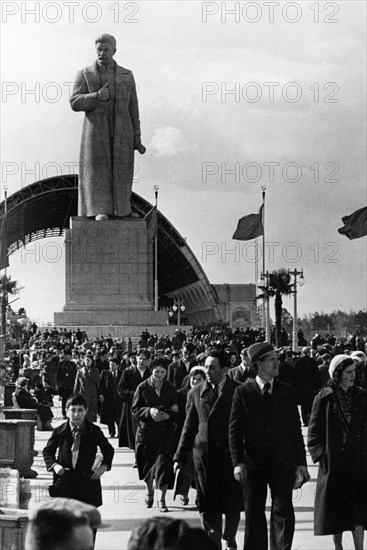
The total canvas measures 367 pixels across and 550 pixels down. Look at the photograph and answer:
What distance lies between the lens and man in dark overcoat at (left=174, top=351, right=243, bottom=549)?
798 centimetres

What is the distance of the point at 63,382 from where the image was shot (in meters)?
21.7

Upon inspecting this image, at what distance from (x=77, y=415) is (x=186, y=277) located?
62.2 m

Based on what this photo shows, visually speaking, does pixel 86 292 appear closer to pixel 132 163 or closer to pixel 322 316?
pixel 132 163

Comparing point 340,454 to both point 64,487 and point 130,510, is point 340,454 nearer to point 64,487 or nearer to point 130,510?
point 64,487

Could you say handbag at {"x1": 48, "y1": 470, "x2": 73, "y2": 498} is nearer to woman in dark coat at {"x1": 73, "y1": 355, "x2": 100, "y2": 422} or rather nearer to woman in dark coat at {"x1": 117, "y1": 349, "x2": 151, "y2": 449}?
woman in dark coat at {"x1": 117, "y1": 349, "x2": 151, "y2": 449}

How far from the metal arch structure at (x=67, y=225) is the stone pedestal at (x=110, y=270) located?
13.7 metres

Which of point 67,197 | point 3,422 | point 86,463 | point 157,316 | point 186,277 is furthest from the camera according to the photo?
point 186,277

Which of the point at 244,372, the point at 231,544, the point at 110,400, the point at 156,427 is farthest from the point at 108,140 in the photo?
the point at 231,544

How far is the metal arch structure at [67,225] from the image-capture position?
58188 mm

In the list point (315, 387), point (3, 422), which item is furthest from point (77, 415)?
point (315, 387)

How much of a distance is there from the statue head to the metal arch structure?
16732mm

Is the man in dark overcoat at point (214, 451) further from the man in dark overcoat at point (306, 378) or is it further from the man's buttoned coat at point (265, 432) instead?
the man in dark overcoat at point (306, 378)

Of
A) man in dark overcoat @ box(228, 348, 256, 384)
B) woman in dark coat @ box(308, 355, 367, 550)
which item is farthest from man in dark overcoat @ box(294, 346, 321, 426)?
woman in dark coat @ box(308, 355, 367, 550)

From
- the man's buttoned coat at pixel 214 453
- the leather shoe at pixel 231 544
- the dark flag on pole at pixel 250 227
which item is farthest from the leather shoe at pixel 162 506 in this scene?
the dark flag on pole at pixel 250 227
